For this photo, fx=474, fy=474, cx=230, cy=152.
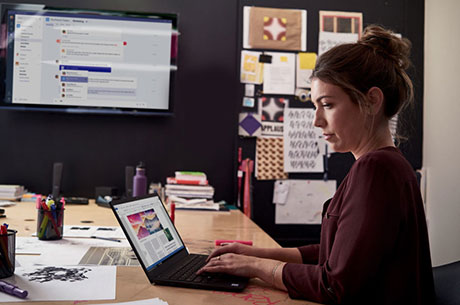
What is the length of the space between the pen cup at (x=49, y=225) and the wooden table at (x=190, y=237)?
0.12 m

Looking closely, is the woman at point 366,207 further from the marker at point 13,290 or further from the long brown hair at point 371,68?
the marker at point 13,290

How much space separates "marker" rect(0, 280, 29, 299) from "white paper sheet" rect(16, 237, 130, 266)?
0.25 meters

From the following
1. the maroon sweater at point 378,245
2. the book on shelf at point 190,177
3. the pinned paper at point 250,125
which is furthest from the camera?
the pinned paper at point 250,125

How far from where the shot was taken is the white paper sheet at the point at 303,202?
3.06 m

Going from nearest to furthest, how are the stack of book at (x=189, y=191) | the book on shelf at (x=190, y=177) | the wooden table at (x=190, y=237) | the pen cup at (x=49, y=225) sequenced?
1. the wooden table at (x=190, y=237)
2. the pen cup at (x=49, y=225)
3. the stack of book at (x=189, y=191)
4. the book on shelf at (x=190, y=177)

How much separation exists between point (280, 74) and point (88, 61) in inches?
47.3

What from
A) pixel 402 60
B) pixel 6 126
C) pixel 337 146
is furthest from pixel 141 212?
pixel 6 126

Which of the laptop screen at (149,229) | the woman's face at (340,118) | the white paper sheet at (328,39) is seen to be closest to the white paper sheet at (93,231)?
the laptop screen at (149,229)

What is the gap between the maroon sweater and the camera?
102 centimetres

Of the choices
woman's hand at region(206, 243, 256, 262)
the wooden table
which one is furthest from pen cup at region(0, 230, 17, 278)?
woman's hand at region(206, 243, 256, 262)

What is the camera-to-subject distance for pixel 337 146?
1.30 meters

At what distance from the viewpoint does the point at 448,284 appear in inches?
47.9

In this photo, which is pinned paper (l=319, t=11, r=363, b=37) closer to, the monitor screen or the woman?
the monitor screen

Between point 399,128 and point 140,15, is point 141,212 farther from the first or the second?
point 399,128
